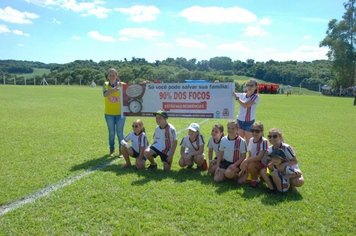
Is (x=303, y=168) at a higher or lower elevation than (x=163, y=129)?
lower

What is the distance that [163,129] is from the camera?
546cm

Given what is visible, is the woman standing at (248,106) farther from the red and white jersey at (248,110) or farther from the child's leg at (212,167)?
the child's leg at (212,167)

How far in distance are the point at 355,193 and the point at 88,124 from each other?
937 centimetres

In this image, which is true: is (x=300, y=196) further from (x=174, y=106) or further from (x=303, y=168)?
(x=174, y=106)

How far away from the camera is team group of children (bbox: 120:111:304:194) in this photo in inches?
164

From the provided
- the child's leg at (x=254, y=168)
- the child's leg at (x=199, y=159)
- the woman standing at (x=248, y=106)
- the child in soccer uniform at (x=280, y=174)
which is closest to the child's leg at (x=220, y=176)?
the child's leg at (x=254, y=168)

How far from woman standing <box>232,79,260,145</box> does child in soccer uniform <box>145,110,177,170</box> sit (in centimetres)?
151

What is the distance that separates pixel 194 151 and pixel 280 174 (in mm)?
1848

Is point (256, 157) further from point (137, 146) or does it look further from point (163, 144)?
point (137, 146)

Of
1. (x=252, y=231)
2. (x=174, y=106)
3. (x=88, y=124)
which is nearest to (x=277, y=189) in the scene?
(x=252, y=231)

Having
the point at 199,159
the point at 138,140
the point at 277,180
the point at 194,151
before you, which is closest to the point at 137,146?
the point at 138,140

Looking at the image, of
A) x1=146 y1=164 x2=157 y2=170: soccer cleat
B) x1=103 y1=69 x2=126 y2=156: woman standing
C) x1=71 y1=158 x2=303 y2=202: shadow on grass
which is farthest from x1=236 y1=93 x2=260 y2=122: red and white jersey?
x1=103 y1=69 x2=126 y2=156: woman standing

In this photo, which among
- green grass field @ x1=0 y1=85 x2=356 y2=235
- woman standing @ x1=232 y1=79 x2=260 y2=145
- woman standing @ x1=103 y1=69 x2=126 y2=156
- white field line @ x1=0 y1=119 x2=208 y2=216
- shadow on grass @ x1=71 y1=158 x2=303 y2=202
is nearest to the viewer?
green grass field @ x1=0 y1=85 x2=356 y2=235

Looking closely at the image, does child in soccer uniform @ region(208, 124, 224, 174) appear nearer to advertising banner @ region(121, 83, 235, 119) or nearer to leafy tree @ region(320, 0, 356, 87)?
advertising banner @ region(121, 83, 235, 119)
